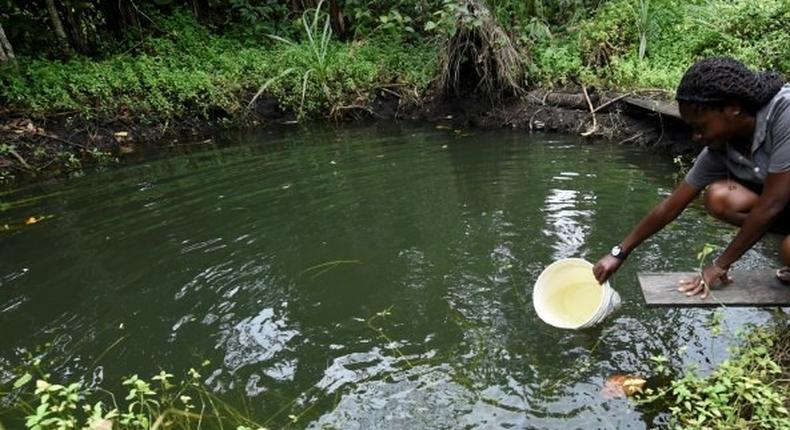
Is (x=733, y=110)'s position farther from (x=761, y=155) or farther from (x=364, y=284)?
(x=364, y=284)

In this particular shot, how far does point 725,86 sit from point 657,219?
701mm

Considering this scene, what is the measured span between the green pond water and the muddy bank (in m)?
0.65

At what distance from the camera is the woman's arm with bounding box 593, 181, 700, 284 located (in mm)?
2754

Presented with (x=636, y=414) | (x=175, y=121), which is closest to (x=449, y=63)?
(x=175, y=121)

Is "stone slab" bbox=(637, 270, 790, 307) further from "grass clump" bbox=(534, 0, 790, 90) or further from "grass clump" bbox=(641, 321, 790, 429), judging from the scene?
"grass clump" bbox=(534, 0, 790, 90)

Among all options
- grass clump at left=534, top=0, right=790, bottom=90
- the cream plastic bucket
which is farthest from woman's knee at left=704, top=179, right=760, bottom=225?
grass clump at left=534, top=0, right=790, bottom=90

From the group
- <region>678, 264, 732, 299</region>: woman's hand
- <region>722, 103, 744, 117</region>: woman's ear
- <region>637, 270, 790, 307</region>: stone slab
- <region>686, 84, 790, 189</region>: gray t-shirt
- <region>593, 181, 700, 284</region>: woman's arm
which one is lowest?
<region>637, 270, 790, 307</region>: stone slab

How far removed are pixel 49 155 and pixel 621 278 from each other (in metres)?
6.89

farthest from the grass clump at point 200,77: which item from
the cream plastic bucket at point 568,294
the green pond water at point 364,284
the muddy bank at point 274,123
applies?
the cream plastic bucket at point 568,294

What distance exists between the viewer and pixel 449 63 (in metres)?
8.27

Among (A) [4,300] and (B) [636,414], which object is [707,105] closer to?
(B) [636,414]

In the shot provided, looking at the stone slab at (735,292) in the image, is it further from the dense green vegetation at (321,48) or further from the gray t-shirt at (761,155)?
the dense green vegetation at (321,48)

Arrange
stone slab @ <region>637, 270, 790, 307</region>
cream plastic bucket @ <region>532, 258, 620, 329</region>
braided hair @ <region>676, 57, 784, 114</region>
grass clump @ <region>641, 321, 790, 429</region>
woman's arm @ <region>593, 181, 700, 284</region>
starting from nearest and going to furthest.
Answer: grass clump @ <region>641, 321, 790, 429</region>, braided hair @ <region>676, 57, 784, 114</region>, stone slab @ <region>637, 270, 790, 307</region>, woman's arm @ <region>593, 181, 700, 284</region>, cream plastic bucket @ <region>532, 258, 620, 329</region>

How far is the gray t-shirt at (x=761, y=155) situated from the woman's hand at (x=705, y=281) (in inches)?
16.1
